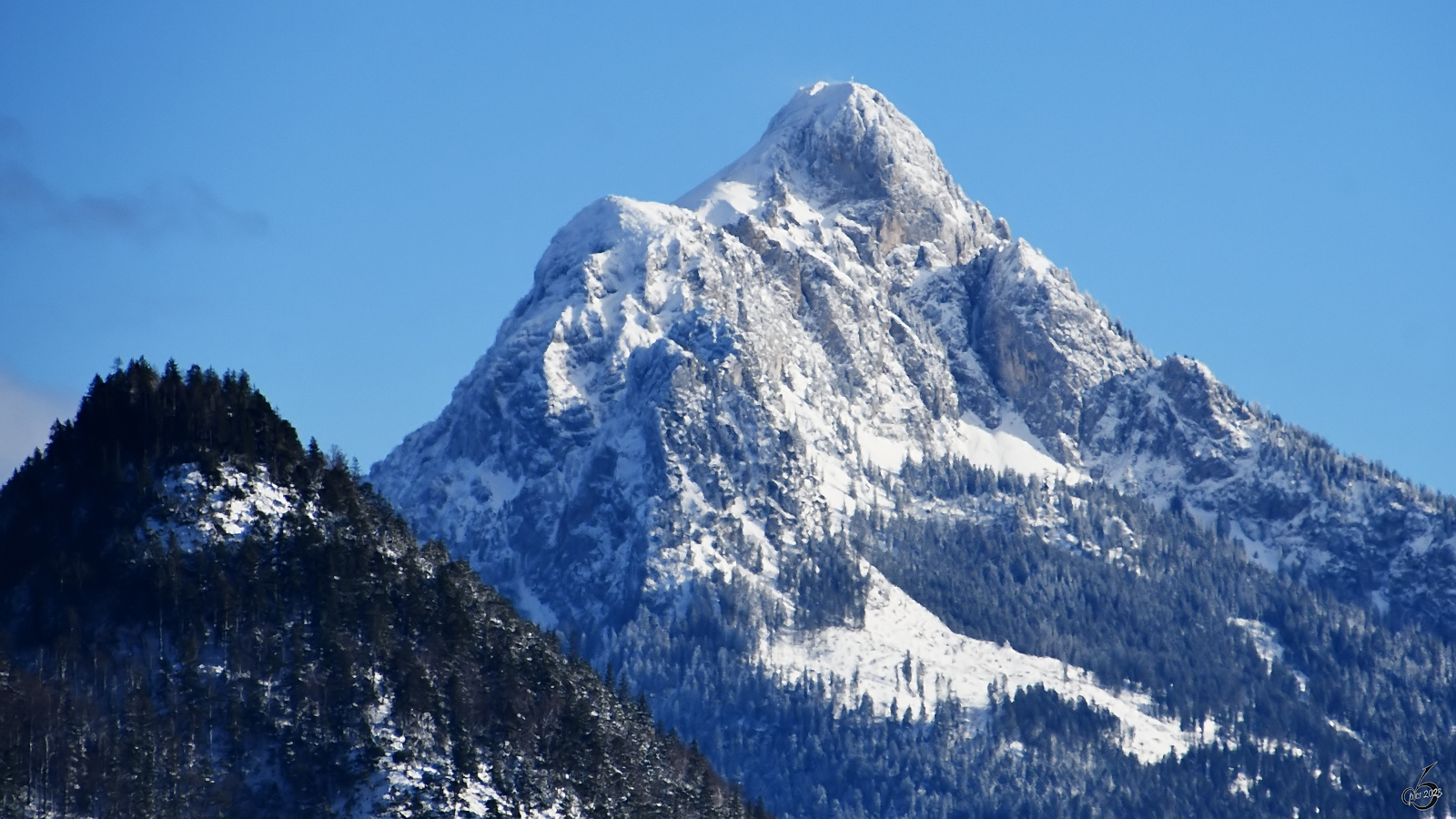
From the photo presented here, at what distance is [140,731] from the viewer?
193 m

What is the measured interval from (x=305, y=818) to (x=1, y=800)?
984 inches

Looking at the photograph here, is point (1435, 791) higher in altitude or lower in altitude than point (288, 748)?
lower

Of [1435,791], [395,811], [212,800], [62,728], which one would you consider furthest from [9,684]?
[1435,791]

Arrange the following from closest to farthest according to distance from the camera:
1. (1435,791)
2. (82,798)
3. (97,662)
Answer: (1435,791), (82,798), (97,662)

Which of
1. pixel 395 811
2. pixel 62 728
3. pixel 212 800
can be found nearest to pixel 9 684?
pixel 62 728

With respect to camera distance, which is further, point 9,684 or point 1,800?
point 9,684

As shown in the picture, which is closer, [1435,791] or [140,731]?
[1435,791]

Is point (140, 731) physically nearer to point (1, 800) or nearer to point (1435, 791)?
point (1, 800)

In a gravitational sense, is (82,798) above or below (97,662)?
below

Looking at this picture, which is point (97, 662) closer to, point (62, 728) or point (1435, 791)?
point (62, 728)

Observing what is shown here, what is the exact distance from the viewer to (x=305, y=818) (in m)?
196

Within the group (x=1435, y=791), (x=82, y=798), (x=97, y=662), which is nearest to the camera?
(x=1435, y=791)

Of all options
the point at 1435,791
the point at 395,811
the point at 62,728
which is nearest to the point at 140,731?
the point at 62,728

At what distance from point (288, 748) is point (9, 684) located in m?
21.9
